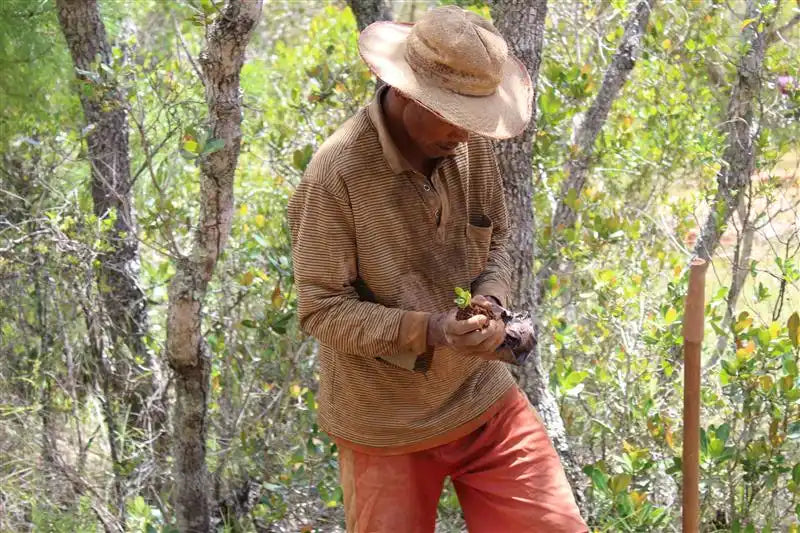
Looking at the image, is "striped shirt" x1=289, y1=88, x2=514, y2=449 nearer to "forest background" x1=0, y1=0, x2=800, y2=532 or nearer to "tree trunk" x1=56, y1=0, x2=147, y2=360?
"forest background" x1=0, y1=0, x2=800, y2=532

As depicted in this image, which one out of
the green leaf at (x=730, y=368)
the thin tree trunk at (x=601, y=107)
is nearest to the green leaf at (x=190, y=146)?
the green leaf at (x=730, y=368)

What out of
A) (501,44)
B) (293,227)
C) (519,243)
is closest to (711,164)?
(519,243)

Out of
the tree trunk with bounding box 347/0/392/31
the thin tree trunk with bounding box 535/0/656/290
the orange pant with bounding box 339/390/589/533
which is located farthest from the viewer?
the thin tree trunk with bounding box 535/0/656/290

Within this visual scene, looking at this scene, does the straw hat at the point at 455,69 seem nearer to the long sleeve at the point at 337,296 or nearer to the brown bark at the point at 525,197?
the long sleeve at the point at 337,296

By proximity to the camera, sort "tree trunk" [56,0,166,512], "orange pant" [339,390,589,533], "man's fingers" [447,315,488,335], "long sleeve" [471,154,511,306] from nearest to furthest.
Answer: "man's fingers" [447,315,488,335]
"orange pant" [339,390,589,533]
"long sleeve" [471,154,511,306]
"tree trunk" [56,0,166,512]

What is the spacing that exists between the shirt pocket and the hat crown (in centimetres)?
45

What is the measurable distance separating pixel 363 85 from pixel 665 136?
1.67 metres

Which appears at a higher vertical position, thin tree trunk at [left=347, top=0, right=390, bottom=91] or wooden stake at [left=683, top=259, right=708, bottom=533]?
thin tree trunk at [left=347, top=0, right=390, bottom=91]

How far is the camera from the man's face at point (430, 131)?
2475 mm

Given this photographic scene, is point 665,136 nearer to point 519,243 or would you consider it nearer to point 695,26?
point 695,26

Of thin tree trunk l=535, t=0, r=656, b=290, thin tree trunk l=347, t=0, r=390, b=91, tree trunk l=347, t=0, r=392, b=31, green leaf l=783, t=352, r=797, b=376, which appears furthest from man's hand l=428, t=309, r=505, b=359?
thin tree trunk l=535, t=0, r=656, b=290

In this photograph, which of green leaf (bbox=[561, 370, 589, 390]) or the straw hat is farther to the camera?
green leaf (bbox=[561, 370, 589, 390])

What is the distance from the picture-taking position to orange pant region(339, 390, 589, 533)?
2.62 metres

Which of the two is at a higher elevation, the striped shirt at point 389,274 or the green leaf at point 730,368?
the striped shirt at point 389,274
